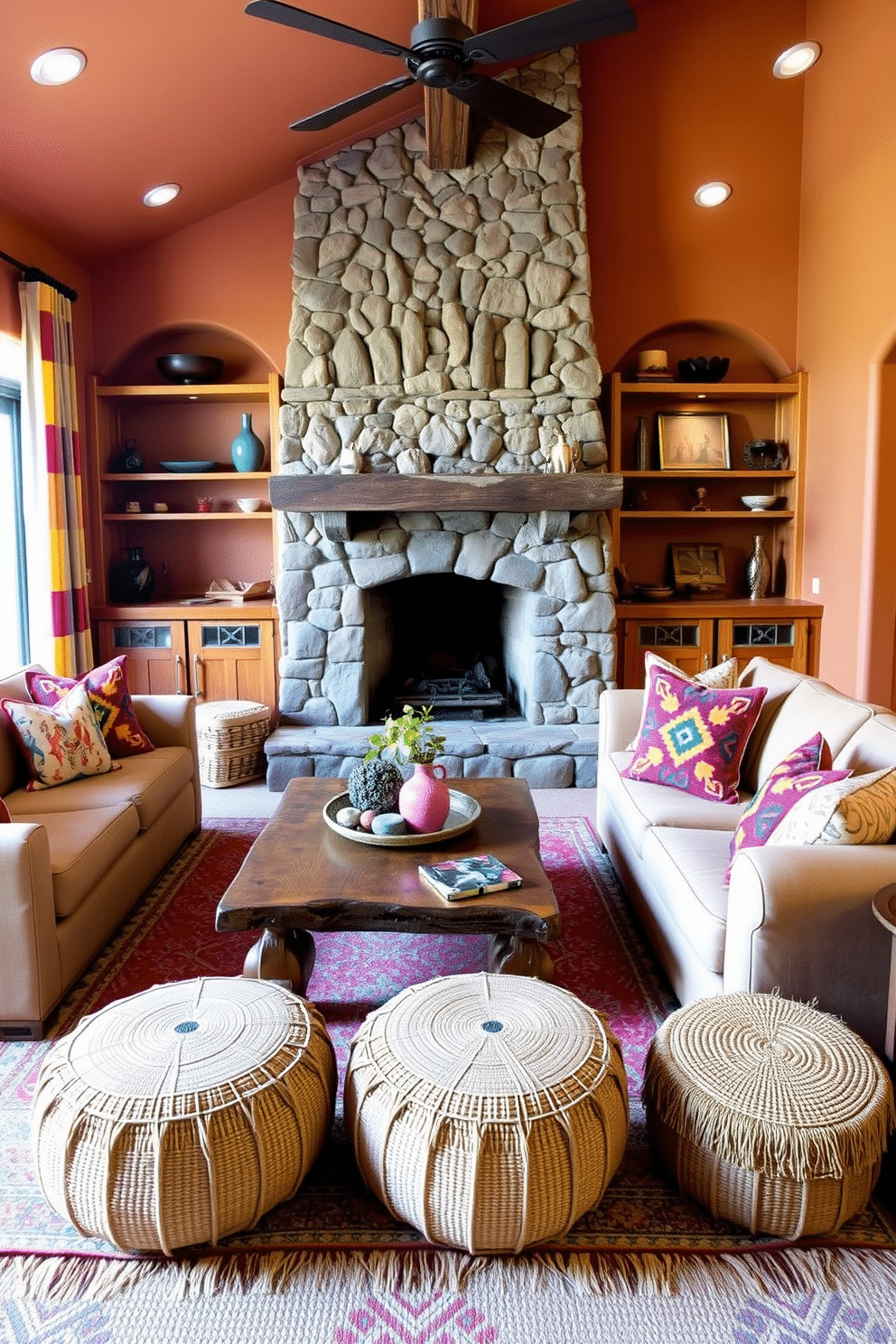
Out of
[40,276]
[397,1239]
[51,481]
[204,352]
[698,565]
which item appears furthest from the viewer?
[698,565]

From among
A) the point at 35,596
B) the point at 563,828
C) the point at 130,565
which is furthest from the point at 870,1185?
the point at 130,565

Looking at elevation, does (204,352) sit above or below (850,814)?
above

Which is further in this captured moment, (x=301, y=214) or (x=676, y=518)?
(x=676, y=518)

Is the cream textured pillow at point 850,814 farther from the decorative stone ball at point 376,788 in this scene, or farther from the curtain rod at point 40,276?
the curtain rod at point 40,276

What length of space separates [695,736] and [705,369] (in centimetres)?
299

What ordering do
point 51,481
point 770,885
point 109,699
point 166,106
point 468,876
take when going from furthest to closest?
point 51,481 < point 166,106 < point 109,699 < point 468,876 < point 770,885

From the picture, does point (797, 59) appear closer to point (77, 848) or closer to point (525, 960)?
point (525, 960)

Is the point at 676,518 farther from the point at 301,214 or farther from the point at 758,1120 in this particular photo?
the point at 758,1120

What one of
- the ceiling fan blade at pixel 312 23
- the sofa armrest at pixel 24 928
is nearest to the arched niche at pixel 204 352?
the ceiling fan blade at pixel 312 23

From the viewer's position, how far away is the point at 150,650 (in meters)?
5.18

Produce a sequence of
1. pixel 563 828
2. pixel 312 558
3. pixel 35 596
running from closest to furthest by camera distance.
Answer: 1. pixel 563 828
2. pixel 35 596
3. pixel 312 558

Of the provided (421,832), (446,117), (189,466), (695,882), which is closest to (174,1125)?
(421,832)

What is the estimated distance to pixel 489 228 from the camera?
4.79 metres

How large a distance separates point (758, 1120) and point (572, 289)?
4140mm
